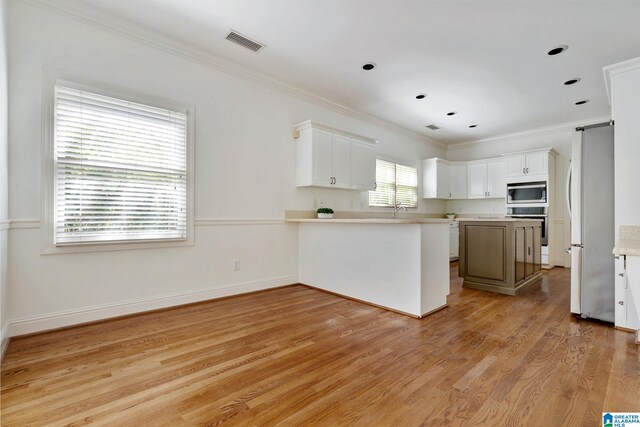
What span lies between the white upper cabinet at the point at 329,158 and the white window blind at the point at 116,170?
5.16ft

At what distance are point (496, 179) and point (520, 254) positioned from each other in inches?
126

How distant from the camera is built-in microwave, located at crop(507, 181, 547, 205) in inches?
228

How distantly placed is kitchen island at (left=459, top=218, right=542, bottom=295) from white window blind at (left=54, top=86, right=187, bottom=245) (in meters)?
3.67

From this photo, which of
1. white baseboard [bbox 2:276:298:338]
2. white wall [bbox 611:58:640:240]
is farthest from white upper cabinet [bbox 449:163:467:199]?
white baseboard [bbox 2:276:298:338]

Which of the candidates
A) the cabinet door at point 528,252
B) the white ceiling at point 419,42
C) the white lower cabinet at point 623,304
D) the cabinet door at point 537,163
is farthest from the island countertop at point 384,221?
the cabinet door at point 537,163

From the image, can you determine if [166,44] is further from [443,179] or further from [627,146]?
[443,179]

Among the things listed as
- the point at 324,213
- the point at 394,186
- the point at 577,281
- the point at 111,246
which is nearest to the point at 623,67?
the point at 577,281

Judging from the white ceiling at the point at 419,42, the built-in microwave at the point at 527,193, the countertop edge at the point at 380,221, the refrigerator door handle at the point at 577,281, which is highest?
the white ceiling at the point at 419,42

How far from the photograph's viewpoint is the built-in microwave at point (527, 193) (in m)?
5.79

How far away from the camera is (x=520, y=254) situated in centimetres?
397

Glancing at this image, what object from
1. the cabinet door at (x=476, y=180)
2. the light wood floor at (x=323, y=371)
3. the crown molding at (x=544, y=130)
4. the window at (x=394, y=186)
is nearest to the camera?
the light wood floor at (x=323, y=371)

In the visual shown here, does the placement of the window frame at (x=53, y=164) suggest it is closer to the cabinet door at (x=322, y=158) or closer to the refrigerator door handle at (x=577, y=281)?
the cabinet door at (x=322, y=158)

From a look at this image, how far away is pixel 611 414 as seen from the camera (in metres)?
1.50

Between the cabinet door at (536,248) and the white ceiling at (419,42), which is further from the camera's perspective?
the cabinet door at (536,248)
